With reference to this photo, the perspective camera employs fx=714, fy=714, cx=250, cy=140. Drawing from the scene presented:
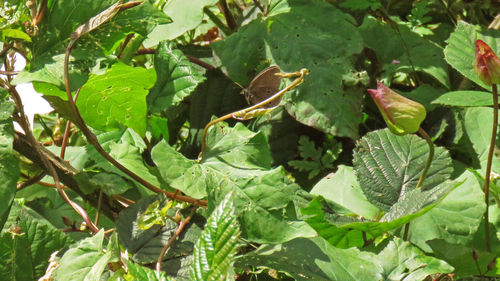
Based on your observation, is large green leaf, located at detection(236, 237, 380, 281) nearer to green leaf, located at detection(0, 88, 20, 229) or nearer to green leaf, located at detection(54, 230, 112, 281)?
green leaf, located at detection(54, 230, 112, 281)

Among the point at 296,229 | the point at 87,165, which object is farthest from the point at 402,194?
the point at 87,165

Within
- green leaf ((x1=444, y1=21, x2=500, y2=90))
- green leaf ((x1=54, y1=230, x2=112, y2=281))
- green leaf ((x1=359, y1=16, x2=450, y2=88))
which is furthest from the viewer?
green leaf ((x1=359, y1=16, x2=450, y2=88))

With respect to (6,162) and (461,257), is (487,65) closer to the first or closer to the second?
(461,257)

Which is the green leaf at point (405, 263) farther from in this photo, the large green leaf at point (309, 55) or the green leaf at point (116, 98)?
the green leaf at point (116, 98)

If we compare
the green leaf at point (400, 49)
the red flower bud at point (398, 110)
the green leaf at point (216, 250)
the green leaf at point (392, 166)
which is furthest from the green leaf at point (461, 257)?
the green leaf at point (216, 250)

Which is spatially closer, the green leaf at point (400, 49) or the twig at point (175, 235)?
the twig at point (175, 235)

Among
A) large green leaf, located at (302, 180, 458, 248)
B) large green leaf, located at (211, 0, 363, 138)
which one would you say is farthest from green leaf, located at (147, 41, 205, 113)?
large green leaf, located at (302, 180, 458, 248)
